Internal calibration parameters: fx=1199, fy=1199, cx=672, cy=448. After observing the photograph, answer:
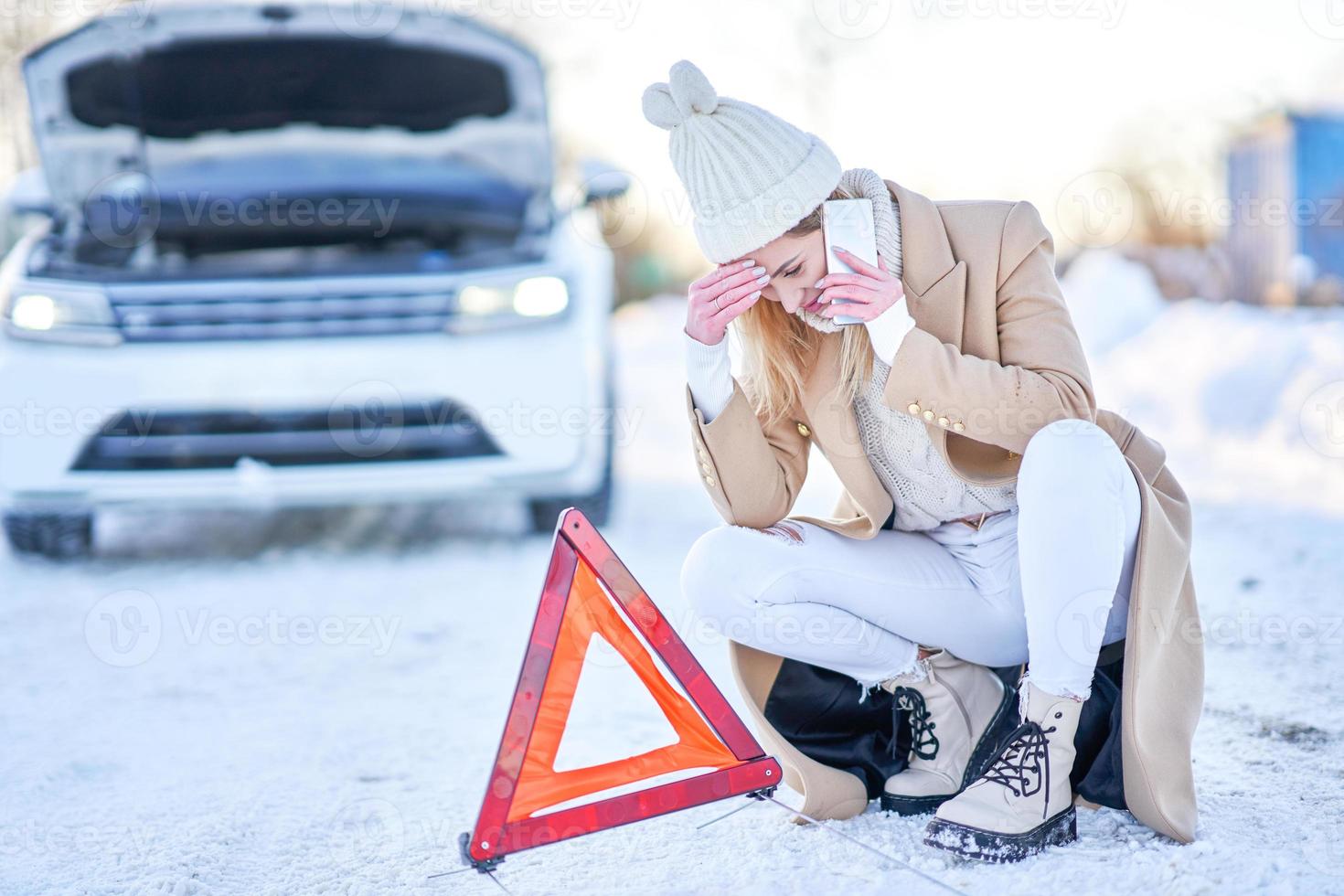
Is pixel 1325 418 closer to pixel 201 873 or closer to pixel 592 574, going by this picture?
pixel 592 574

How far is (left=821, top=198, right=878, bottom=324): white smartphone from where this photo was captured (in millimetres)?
1871

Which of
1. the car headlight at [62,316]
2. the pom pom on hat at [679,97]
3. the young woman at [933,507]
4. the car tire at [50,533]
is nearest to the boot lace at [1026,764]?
the young woman at [933,507]

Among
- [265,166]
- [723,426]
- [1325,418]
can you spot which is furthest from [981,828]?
[1325,418]

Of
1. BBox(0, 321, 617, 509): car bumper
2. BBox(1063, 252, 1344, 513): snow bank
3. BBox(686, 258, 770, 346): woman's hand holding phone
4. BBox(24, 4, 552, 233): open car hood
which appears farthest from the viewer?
Answer: BBox(1063, 252, 1344, 513): snow bank

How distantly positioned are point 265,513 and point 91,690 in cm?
258

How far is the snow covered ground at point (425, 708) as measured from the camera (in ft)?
5.95

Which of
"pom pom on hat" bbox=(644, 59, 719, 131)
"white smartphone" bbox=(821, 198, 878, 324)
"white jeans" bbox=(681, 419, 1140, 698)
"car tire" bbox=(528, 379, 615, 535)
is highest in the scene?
"pom pom on hat" bbox=(644, 59, 719, 131)

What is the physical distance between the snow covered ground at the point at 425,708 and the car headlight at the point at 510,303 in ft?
2.82

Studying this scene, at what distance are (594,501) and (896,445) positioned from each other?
2437 millimetres

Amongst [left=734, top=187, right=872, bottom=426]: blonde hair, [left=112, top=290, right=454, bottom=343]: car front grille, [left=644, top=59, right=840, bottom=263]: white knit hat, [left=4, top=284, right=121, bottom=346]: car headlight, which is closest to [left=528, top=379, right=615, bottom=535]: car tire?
[left=112, top=290, right=454, bottom=343]: car front grille

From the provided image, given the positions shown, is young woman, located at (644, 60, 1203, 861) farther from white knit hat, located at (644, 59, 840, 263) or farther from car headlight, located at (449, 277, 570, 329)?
car headlight, located at (449, 277, 570, 329)

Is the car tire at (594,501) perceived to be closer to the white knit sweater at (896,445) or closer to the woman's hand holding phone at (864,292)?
the white knit sweater at (896,445)

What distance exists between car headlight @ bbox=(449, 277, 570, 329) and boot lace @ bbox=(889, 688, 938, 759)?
2346 millimetres

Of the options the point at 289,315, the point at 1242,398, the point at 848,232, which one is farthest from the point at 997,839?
the point at 1242,398
